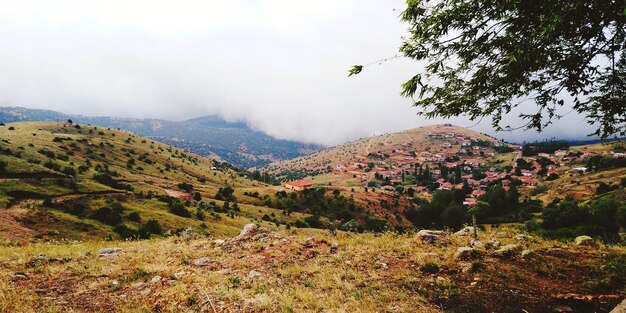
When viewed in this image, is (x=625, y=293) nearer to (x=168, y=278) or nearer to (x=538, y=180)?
(x=168, y=278)

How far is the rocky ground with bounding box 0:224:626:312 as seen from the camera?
26.1 feet

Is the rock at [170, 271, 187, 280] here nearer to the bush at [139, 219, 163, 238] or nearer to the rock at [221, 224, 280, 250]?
the rock at [221, 224, 280, 250]

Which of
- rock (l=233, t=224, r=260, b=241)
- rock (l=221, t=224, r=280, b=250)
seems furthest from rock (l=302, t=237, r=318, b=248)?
rock (l=233, t=224, r=260, b=241)

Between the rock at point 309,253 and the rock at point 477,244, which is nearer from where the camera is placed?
the rock at point 477,244

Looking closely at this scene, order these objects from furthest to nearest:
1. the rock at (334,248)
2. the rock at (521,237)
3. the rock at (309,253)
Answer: the rock at (521,237)
the rock at (334,248)
the rock at (309,253)

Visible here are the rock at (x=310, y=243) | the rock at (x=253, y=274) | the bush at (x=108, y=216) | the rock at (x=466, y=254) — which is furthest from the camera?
the bush at (x=108, y=216)

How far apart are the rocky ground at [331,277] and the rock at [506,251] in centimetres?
4

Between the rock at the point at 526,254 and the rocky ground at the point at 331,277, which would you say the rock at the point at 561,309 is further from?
the rock at the point at 526,254

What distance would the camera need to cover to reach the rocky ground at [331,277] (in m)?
7.96

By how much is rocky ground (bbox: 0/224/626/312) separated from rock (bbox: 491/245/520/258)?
0.13ft

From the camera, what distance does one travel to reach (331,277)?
32.6 feet

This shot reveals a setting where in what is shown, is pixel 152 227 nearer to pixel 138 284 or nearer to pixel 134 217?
pixel 134 217

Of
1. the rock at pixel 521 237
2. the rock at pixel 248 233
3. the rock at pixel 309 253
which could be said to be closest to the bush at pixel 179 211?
the rock at pixel 248 233

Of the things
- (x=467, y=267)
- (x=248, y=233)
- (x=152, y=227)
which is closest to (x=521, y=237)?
(x=467, y=267)
